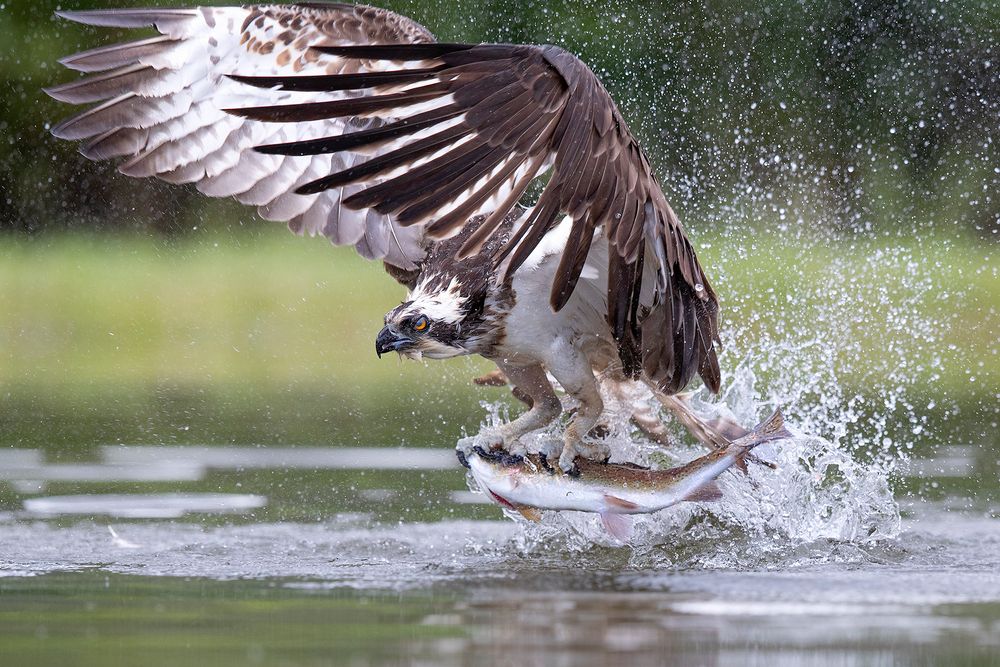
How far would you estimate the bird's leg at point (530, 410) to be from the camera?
6.36 m

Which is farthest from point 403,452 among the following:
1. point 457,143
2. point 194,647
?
point 194,647

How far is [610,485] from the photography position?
19.5ft

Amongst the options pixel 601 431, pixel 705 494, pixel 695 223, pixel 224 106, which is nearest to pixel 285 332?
pixel 695 223

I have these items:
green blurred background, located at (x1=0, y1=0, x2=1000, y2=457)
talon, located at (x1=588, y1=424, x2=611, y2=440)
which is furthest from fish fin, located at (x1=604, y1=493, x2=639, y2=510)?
green blurred background, located at (x1=0, y1=0, x2=1000, y2=457)

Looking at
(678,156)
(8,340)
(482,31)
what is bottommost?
(8,340)

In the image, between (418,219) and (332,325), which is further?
(332,325)

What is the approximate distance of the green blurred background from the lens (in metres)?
12.3

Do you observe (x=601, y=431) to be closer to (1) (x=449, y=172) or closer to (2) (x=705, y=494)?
(2) (x=705, y=494)

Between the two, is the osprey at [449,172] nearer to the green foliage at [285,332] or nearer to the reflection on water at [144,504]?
the reflection on water at [144,504]

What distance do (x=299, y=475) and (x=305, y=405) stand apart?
2.50 m

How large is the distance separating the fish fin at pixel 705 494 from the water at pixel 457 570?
0.86 ft

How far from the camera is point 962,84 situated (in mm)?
16281

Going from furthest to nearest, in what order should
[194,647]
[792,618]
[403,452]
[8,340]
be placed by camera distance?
[8,340]
[403,452]
[792,618]
[194,647]

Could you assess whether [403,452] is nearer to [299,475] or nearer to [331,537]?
[299,475]
